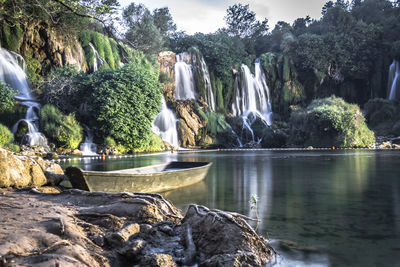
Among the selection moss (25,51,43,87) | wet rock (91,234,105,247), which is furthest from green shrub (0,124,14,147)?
wet rock (91,234,105,247)

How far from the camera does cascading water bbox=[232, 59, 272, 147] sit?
41.2m

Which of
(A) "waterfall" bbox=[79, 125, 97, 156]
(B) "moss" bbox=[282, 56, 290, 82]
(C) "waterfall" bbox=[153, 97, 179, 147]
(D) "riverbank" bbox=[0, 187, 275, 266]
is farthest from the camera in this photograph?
(B) "moss" bbox=[282, 56, 290, 82]

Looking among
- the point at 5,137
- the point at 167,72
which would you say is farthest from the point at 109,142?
the point at 167,72

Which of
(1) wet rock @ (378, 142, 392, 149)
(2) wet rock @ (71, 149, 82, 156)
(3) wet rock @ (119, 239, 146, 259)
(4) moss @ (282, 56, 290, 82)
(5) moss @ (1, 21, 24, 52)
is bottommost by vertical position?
(3) wet rock @ (119, 239, 146, 259)

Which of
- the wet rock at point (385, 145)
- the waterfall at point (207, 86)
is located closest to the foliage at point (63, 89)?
the waterfall at point (207, 86)

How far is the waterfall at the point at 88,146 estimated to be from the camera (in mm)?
22539

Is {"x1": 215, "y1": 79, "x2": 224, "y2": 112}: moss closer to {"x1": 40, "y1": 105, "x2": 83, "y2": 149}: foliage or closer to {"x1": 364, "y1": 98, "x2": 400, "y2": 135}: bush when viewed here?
{"x1": 364, "y1": 98, "x2": 400, "y2": 135}: bush

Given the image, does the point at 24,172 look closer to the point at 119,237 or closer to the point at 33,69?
the point at 119,237

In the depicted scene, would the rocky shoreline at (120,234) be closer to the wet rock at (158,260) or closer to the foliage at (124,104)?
the wet rock at (158,260)

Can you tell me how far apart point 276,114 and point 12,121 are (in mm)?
32263

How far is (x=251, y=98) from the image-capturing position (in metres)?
41.8

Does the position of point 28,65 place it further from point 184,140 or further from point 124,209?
point 124,209

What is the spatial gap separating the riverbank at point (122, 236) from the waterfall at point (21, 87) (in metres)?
16.7

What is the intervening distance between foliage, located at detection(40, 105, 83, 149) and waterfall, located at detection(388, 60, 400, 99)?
39.8m
